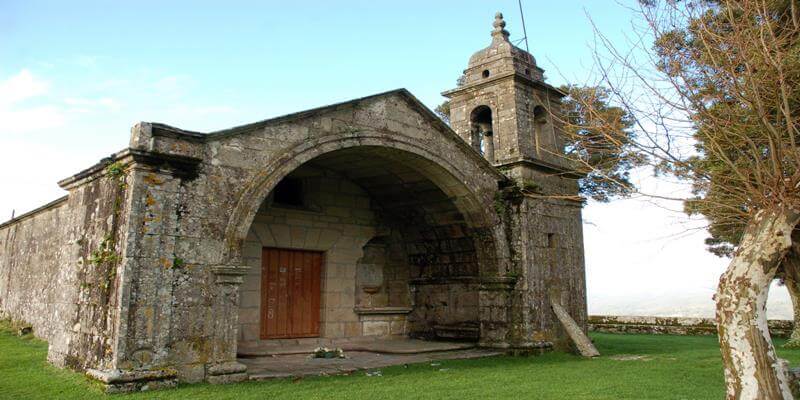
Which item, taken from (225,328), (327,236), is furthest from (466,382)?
(327,236)

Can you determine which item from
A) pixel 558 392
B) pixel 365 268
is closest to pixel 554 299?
pixel 365 268

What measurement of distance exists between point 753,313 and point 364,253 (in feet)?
25.5

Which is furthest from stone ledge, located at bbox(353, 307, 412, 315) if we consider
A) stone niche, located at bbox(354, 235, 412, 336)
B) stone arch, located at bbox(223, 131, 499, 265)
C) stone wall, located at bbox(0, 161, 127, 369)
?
stone wall, located at bbox(0, 161, 127, 369)

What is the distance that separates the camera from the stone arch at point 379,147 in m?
7.06

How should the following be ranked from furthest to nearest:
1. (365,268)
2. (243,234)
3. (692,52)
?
(365,268) → (243,234) → (692,52)

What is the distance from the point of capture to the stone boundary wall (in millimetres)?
15070

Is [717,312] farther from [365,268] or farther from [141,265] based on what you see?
[365,268]

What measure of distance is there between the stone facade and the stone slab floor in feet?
1.40

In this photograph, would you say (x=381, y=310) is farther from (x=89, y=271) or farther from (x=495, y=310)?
(x=89, y=271)

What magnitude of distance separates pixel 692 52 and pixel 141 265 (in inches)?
233

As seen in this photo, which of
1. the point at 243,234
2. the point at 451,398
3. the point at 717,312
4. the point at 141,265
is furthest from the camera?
the point at 243,234

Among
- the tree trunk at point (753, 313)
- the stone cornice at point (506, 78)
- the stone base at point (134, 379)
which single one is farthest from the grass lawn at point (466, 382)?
the stone cornice at point (506, 78)

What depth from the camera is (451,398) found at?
5820mm

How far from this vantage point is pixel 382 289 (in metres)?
11.7
